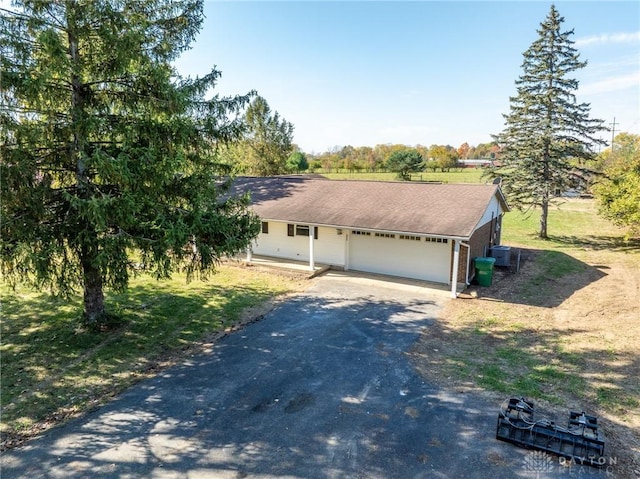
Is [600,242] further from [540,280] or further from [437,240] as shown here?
[437,240]

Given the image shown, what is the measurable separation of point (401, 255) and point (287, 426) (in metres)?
10.0

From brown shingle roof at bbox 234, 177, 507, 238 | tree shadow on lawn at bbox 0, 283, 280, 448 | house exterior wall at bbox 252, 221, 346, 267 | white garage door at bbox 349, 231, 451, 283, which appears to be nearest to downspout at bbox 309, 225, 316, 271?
brown shingle roof at bbox 234, 177, 507, 238

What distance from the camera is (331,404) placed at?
697 centimetres

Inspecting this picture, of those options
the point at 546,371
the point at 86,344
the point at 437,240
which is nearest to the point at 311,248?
the point at 437,240

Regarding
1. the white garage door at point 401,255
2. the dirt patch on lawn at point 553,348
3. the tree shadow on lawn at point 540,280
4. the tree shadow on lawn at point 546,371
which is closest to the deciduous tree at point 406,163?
the tree shadow on lawn at point 540,280

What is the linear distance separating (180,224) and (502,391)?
6936 millimetres

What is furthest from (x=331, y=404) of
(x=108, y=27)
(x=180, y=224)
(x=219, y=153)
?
(x=108, y=27)

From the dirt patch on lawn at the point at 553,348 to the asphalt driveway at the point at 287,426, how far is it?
0.81 m

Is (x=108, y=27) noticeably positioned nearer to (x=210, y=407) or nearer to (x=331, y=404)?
(x=210, y=407)

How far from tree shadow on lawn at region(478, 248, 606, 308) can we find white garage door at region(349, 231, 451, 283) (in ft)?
4.97

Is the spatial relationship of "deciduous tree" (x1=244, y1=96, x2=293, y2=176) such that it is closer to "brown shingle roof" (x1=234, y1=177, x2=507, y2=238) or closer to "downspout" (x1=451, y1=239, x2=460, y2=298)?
"brown shingle roof" (x1=234, y1=177, x2=507, y2=238)

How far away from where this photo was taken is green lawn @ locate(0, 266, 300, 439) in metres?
7.07

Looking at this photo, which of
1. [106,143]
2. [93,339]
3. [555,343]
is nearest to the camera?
[106,143]

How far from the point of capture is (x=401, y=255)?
15.3 meters
